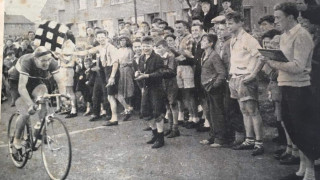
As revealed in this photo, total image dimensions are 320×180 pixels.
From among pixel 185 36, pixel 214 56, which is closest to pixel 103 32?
pixel 185 36

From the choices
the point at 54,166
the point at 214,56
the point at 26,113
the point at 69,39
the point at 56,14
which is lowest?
Answer: the point at 54,166

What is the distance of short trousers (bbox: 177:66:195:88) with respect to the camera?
10.7 ft

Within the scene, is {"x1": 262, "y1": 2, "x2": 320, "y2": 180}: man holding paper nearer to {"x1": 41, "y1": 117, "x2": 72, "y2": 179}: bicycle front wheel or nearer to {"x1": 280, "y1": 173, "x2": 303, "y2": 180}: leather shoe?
{"x1": 280, "y1": 173, "x2": 303, "y2": 180}: leather shoe

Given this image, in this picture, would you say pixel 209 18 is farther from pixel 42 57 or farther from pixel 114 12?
pixel 42 57

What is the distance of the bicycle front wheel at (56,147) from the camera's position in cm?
255

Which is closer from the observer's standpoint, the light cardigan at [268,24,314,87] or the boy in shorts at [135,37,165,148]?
the light cardigan at [268,24,314,87]

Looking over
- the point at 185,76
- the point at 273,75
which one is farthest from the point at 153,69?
the point at 273,75

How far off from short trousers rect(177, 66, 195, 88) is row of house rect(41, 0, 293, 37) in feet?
1.49

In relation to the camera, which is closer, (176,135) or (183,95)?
(176,135)

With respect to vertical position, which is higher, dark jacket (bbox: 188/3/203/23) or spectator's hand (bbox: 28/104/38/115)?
dark jacket (bbox: 188/3/203/23)

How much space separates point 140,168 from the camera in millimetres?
2510

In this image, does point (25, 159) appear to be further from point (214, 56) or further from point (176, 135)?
point (214, 56)

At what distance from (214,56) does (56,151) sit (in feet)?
4.73

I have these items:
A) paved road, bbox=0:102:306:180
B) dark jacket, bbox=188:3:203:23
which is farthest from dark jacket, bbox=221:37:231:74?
paved road, bbox=0:102:306:180
